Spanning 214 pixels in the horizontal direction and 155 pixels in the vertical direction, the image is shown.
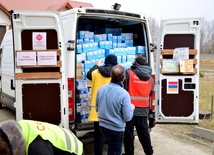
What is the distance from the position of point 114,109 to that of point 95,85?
2.97ft

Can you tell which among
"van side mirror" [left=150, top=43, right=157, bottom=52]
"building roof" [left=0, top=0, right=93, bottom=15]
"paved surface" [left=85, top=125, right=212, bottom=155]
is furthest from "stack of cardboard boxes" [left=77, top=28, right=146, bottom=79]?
"building roof" [left=0, top=0, right=93, bottom=15]

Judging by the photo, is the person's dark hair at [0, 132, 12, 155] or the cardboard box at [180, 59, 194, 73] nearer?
the person's dark hair at [0, 132, 12, 155]

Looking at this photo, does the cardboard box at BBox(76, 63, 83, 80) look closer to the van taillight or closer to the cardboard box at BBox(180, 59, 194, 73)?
the van taillight

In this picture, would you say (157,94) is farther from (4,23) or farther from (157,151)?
(4,23)

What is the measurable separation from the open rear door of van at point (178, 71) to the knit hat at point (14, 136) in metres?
3.48

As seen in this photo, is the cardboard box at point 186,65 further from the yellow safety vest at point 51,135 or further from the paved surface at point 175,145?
the yellow safety vest at point 51,135

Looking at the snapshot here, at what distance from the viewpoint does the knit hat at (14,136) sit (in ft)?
5.95

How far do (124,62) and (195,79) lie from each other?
1.33 metres

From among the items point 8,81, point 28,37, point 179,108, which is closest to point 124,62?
point 179,108

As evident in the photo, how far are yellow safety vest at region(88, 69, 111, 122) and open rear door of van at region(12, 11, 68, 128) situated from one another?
0.44 meters

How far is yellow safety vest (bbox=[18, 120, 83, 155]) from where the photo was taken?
6.52 feet

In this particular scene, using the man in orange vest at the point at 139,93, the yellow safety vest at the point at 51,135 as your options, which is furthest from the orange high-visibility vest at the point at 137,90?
the yellow safety vest at the point at 51,135

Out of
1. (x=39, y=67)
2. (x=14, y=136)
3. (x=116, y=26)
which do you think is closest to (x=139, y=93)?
(x=39, y=67)

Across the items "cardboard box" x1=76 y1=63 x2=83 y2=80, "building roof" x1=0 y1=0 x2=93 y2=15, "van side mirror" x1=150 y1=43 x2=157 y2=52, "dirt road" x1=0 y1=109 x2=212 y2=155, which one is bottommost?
"dirt road" x1=0 y1=109 x2=212 y2=155
